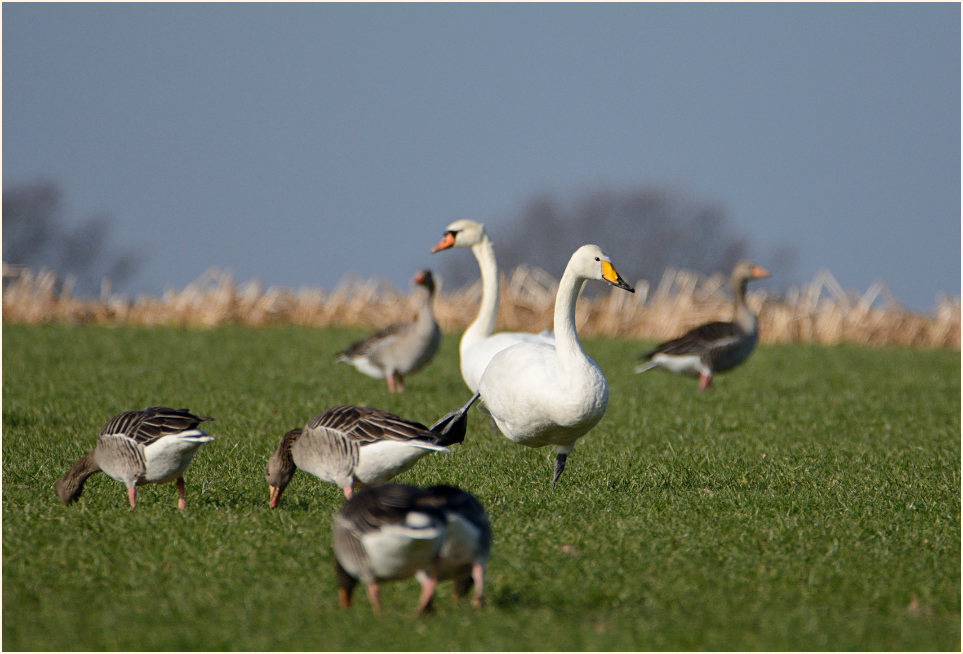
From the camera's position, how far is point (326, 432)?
6.30m

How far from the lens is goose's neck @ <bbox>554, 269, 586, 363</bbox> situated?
23.3 ft

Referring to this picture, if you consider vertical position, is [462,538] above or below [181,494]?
above

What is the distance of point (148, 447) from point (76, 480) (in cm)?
89

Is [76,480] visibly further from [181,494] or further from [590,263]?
[590,263]

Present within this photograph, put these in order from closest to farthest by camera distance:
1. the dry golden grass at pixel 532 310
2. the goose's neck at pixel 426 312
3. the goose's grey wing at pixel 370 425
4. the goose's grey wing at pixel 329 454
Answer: the goose's grey wing at pixel 370 425 < the goose's grey wing at pixel 329 454 < the goose's neck at pixel 426 312 < the dry golden grass at pixel 532 310

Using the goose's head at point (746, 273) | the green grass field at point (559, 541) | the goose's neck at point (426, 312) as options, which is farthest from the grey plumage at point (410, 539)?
the goose's head at point (746, 273)

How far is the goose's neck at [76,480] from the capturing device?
22.0 feet

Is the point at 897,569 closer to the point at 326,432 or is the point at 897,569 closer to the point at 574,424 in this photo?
the point at 574,424

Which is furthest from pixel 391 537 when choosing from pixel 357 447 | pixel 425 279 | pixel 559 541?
pixel 425 279

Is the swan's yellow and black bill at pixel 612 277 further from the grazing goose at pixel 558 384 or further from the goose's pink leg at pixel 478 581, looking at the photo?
the goose's pink leg at pixel 478 581

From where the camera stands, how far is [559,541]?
5789 mm

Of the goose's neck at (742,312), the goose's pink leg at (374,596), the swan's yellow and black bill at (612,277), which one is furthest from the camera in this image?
the goose's neck at (742,312)

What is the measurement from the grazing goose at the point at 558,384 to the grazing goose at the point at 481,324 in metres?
1.67

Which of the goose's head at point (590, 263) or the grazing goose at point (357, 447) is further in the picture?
the goose's head at point (590, 263)
